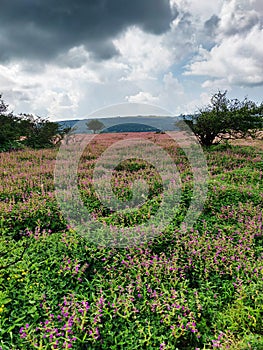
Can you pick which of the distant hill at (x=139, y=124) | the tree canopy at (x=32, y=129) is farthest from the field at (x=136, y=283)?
the tree canopy at (x=32, y=129)

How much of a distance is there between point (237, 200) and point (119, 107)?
503cm

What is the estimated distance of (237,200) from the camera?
7867mm

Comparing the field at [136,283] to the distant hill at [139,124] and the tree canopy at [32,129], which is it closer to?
the distant hill at [139,124]

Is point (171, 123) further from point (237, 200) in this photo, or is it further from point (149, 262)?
point (149, 262)

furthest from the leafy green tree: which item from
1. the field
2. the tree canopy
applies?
the field

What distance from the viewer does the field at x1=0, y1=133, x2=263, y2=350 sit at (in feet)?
11.9

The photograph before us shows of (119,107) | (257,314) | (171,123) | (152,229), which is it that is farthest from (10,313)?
(171,123)

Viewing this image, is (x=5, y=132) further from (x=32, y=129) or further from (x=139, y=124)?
(x=139, y=124)

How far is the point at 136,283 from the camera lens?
4.55 meters

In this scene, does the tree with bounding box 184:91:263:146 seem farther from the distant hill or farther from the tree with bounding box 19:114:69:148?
the tree with bounding box 19:114:69:148

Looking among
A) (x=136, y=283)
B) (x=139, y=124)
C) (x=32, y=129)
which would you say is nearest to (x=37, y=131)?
(x=32, y=129)

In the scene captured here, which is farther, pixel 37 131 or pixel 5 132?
pixel 37 131

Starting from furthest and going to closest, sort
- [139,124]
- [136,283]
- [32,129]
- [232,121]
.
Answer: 1. [32,129]
2. [232,121]
3. [139,124]
4. [136,283]

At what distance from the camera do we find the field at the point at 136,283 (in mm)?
3615
